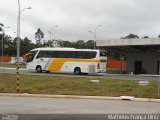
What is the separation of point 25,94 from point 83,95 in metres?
3.36

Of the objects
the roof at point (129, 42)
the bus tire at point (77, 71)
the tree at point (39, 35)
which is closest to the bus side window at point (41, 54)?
the bus tire at point (77, 71)

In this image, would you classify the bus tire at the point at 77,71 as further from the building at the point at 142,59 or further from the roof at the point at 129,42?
the building at the point at 142,59

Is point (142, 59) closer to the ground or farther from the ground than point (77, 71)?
farther from the ground

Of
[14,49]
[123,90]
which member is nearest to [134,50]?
[123,90]

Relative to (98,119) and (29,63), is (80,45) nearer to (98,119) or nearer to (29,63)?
(29,63)

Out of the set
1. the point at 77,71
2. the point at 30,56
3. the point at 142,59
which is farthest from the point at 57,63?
the point at 142,59

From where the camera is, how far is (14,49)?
130 meters

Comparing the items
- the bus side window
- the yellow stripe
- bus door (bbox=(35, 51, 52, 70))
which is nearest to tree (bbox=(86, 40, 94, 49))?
bus door (bbox=(35, 51, 52, 70))

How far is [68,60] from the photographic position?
4962 cm

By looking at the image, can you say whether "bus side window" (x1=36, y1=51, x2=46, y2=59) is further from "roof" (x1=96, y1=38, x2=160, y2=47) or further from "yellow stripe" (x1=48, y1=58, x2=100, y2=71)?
"roof" (x1=96, y1=38, x2=160, y2=47)

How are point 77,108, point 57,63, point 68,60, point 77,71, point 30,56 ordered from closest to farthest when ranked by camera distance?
point 77,108 → point 77,71 → point 68,60 → point 57,63 → point 30,56

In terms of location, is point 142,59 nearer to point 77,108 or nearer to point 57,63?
point 57,63

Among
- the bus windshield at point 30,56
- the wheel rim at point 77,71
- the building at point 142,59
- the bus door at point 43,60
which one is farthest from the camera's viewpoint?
the building at point 142,59

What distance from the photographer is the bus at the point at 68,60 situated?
48.7 meters
